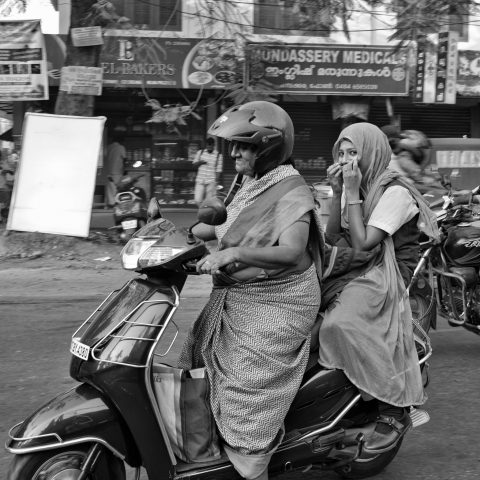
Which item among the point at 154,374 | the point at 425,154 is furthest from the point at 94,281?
the point at 154,374

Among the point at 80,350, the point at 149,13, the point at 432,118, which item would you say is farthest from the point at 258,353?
the point at 432,118

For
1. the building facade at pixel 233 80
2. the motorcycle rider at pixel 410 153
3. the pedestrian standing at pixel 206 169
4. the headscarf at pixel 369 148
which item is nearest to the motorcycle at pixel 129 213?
the building facade at pixel 233 80

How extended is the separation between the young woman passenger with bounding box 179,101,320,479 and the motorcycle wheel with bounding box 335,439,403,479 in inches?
17.7

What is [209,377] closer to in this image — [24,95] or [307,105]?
[24,95]

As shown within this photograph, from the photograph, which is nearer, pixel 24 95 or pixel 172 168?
pixel 24 95

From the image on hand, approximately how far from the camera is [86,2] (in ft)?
30.7

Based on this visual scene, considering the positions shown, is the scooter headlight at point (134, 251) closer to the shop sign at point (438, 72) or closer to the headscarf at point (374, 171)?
the headscarf at point (374, 171)

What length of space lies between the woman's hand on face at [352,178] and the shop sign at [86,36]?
6971mm

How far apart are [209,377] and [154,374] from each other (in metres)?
0.21

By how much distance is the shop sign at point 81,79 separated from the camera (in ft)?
31.1

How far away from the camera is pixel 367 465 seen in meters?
3.15

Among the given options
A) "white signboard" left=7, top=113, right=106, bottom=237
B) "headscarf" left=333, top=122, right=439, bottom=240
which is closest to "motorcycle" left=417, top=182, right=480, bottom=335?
"headscarf" left=333, top=122, right=439, bottom=240

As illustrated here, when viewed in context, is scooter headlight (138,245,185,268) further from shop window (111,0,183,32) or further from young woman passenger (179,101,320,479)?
shop window (111,0,183,32)

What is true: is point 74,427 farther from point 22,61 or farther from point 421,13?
point 22,61
